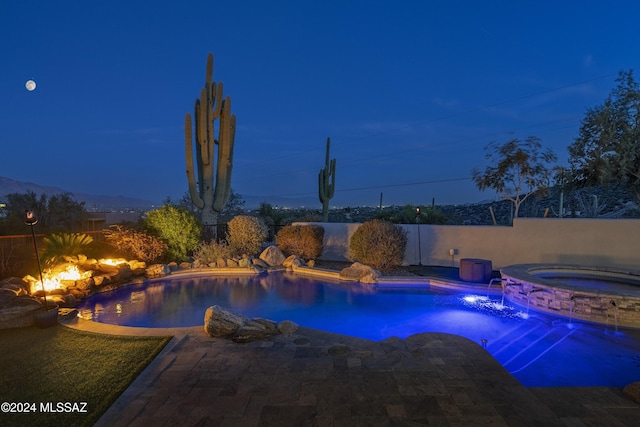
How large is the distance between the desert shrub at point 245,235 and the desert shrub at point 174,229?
1303 mm

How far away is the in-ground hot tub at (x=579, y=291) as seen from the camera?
545 cm

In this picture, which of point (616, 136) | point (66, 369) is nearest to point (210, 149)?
point (66, 369)

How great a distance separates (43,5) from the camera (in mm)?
10000

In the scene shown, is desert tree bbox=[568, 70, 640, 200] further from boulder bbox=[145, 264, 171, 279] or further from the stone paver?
boulder bbox=[145, 264, 171, 279]

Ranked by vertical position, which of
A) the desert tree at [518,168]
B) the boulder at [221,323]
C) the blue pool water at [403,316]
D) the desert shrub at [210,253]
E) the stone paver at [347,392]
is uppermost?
the desert tree at [518,168]

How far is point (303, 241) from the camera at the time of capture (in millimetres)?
11422

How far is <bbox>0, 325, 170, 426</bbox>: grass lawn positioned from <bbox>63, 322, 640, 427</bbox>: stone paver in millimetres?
229

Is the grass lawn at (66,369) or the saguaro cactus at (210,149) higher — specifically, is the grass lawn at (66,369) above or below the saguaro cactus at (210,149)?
below

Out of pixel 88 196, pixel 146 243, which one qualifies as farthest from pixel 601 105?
pixel 88 196

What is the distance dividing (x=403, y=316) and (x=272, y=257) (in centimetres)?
551

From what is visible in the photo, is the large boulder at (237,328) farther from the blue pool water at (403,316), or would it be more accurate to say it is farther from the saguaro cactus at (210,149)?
the saguaro cactus at (210,149)

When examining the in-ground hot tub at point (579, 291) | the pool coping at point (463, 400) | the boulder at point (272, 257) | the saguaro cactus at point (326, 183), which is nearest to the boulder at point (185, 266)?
the boulder at point (272, 257)

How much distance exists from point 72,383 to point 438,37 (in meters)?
17.6

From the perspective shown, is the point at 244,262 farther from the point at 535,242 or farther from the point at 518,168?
the point at 518,168
